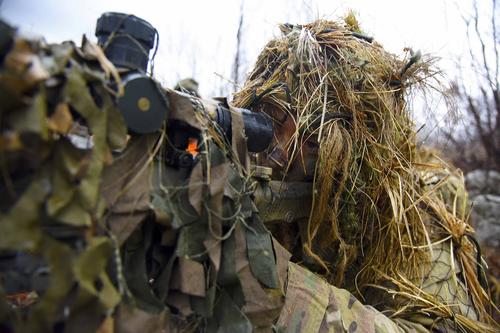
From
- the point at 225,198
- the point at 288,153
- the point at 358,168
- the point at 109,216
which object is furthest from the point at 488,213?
the point at 109,216

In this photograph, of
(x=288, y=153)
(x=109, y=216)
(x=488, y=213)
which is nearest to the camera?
(x=109, y=216)

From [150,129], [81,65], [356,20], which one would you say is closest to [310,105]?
[356,20]

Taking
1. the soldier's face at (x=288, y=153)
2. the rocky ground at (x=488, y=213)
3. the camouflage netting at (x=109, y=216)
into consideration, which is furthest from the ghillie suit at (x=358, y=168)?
the rocky ground at (x=488, y=213)

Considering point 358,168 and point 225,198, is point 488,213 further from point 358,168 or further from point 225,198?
point 225,198

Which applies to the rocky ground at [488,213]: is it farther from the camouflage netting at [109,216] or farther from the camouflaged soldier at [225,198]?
the camouflage netting at [109,216]

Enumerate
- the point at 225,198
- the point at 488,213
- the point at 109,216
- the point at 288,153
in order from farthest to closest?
the point at 488,213 → the point at 288,153 → the point at 225,198 → the point at 109,216

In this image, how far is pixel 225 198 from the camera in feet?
3.14

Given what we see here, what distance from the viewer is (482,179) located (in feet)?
17.8

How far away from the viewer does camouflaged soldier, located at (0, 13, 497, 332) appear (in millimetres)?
650

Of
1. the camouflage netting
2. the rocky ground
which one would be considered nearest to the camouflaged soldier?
the camouflage netting

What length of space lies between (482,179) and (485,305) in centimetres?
411

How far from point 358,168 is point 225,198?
0.73 meters

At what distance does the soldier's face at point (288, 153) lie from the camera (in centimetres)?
148

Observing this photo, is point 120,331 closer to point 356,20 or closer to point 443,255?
point 443,255
